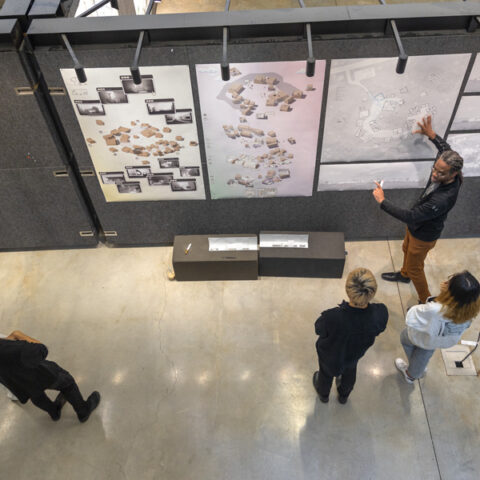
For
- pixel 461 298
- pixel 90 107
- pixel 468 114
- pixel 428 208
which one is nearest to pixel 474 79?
pixel 468 114

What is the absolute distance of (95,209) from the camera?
361 cm

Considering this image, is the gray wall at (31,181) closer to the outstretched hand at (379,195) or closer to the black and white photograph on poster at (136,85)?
the black and white photograph on poster at (136,85)

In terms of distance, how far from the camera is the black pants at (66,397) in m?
2.52

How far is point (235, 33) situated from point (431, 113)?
53.4 inches

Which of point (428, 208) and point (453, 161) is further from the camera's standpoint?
point (428, 208)

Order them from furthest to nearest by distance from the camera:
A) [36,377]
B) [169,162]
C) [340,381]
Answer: [169,162]
[340,381]
[36,377]

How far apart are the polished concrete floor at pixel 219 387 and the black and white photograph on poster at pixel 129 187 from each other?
0.63 meters

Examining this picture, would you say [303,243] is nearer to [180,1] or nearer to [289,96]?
[289,96]

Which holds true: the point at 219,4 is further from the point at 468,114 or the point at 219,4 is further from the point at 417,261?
the point at 417,261

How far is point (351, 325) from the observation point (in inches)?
85.0

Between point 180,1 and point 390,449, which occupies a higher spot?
point 180,1

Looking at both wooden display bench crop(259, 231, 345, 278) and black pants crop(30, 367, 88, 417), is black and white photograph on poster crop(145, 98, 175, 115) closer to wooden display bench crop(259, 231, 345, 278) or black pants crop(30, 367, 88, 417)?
wooden display bench crop(259, 231, 345, 278)

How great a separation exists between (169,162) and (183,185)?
0.74 ft

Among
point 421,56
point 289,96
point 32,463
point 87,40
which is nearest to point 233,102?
point 289,96
